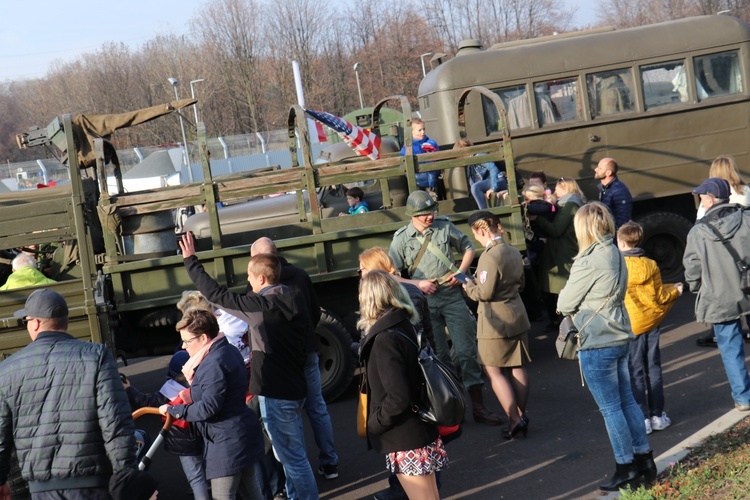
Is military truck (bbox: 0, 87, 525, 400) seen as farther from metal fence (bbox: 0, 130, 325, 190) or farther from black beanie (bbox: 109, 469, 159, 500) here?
metal fence (bbox: 0, 130, 325, 190)

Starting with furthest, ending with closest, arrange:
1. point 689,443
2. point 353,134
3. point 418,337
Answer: point 353,134 < point 689,443 < point 418,337

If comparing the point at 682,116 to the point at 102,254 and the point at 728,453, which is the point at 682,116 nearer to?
the point at 728,453

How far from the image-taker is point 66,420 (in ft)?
13.0

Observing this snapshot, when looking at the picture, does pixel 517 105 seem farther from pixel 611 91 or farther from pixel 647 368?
pixel 647 368

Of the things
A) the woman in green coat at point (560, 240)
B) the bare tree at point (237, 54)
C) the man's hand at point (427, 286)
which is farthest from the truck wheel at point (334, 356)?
the bare tree at point (237, 54)

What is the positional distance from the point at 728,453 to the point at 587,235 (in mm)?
1652

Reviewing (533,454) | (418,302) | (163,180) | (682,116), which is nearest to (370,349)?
(418,302)

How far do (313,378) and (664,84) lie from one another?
689 centimetres

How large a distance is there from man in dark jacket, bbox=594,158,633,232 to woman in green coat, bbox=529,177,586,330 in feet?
2.69

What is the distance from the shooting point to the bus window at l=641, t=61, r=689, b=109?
10734 mm

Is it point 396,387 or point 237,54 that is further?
point 237,54

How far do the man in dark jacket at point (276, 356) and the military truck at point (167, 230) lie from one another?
78.8 inches

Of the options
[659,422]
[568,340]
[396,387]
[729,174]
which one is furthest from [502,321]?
[729,174]

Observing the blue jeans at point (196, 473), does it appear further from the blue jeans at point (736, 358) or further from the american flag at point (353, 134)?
the american flag at point (353, 134)
